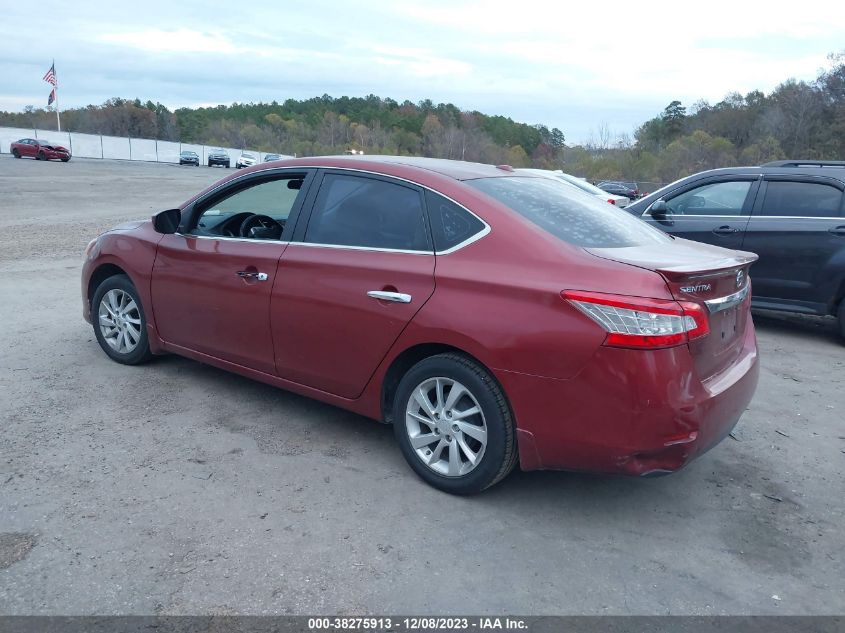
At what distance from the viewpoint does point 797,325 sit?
827 centimetres

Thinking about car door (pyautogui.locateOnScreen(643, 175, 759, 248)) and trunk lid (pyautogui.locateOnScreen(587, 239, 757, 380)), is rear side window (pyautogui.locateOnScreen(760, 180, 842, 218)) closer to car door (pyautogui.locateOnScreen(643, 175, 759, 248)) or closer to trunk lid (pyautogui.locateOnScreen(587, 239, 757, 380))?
car door (pyautogui.locateOnScreen(643, 175, 759, 248))

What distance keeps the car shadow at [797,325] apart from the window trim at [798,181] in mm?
1002

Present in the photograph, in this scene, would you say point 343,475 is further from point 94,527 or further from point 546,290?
point 546,290

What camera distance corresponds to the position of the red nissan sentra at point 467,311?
3354 millimetres

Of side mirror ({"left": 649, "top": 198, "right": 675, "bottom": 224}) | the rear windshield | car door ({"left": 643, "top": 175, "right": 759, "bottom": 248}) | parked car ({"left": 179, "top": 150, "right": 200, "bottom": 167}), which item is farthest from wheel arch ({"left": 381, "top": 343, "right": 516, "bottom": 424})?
parked car ({"left": 179, "top": 150, "right": 200, "bottom": 167})

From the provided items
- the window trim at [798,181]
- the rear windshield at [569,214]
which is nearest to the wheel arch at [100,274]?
the rear windshield at [569,214]

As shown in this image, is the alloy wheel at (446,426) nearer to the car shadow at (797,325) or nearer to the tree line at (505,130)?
the car shadow at (797,325)

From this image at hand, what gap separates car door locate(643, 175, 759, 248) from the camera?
25.9 feet

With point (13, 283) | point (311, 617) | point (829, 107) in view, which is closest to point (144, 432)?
point (311, 617)

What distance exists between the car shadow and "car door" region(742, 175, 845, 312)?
0.45 m

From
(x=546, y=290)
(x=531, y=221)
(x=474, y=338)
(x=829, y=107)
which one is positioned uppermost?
(x=829, y=107)

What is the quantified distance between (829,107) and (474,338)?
57.1 meters

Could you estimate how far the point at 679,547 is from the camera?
3479 mm

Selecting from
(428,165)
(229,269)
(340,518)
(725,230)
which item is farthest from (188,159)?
(340,518)
